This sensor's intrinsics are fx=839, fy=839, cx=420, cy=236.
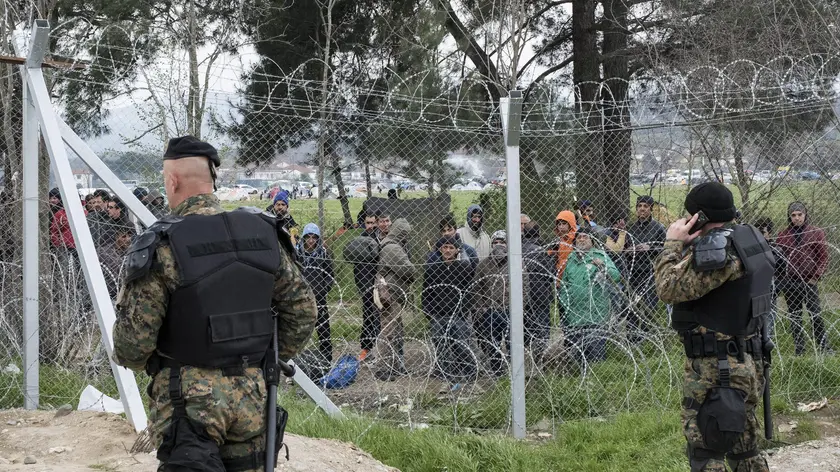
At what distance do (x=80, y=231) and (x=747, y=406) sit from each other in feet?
11.4

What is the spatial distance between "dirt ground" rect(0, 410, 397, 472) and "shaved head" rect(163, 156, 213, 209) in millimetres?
1531

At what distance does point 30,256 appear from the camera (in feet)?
16.6

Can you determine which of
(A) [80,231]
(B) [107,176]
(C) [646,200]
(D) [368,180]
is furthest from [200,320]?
(C) [646,200]

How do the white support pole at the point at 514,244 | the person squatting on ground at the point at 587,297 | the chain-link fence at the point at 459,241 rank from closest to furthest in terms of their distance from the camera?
the white support pole at the point at 514,244
the chain-link fence at the point at 459,241
the person squatting on ground at the point at 587,297

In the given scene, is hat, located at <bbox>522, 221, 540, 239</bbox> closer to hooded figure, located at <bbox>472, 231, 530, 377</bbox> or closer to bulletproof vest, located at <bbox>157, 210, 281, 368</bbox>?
hooded figure, located at <bbox>472, 231, 530, 377</bbox>

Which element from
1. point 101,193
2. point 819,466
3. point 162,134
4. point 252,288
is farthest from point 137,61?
point 819,466

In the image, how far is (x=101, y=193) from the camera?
7.02m

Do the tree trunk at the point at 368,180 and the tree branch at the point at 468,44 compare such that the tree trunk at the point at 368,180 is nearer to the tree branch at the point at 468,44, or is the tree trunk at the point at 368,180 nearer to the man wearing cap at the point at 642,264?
the man wearing cap at the point at 642,264

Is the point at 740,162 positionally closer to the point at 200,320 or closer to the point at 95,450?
the point at 95,450

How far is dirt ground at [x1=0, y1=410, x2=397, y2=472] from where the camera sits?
3.91 m

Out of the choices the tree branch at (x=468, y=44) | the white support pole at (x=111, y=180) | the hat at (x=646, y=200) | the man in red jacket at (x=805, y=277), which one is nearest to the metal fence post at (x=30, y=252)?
the white support pole at (x=111, y=180)

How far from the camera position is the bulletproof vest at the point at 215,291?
276 cm

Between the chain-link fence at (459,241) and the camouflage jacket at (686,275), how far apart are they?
5.46 ft

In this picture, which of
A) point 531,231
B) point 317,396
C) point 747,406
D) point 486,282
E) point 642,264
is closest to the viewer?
point 747,406
